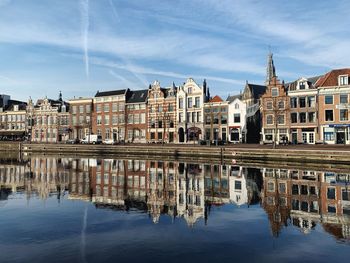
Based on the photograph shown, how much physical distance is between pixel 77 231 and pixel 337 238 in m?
11.8

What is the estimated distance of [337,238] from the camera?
47.4 ft

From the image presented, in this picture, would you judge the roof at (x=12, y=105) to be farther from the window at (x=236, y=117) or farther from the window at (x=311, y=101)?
the window at (x=311, y=101)

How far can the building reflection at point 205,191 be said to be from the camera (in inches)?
728

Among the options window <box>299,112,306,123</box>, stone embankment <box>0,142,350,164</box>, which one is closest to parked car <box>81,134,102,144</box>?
stone embankment <box>0,142,350,164</box>

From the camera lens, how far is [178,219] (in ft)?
59.2

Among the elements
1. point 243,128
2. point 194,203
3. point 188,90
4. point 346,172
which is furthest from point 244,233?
point 188,90

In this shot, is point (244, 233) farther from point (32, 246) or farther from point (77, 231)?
point (32, 246)

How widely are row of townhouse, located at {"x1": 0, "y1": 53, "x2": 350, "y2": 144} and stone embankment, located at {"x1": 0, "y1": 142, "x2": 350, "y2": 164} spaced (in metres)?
8.80

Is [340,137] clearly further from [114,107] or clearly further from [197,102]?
[114,107]

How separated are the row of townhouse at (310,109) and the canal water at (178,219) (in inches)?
1259

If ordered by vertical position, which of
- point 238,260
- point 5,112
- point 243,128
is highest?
point 5,112

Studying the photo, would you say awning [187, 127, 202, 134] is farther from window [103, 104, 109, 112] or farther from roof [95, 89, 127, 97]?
window [103, 104, 109, 112]

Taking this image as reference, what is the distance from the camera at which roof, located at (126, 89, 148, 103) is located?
289ft

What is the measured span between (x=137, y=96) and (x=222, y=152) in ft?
140
